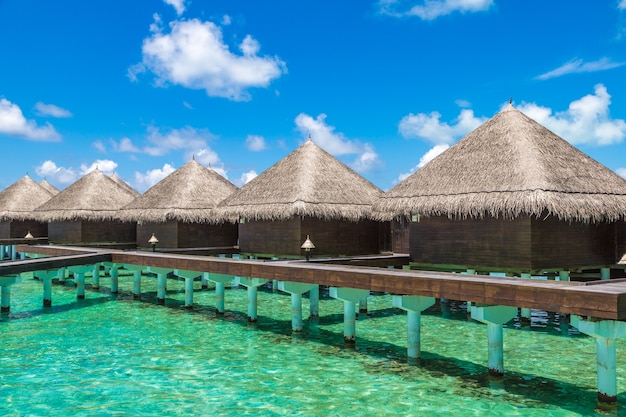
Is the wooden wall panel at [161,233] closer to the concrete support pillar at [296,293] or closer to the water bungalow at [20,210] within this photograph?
the water bungalow at [20,210]

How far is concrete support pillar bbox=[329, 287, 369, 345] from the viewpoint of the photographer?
1066 cm

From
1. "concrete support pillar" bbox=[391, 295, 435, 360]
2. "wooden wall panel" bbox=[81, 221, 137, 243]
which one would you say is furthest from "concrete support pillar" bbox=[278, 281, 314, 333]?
"wooden wall panel" bbox=[81, 221, 137, 243]

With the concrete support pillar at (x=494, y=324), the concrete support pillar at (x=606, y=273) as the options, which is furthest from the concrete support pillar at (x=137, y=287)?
the concrete support pillar at (x=606, y=273)

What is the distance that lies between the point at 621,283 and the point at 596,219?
19.5 ft

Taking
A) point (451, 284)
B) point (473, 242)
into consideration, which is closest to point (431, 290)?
point (451, 284)

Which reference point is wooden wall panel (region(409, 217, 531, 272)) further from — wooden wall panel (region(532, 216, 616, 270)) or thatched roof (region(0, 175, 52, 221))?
thatched roof (region(0, 175, 52, 221))

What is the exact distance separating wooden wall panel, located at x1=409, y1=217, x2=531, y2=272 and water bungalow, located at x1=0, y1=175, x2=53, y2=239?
23.4 m

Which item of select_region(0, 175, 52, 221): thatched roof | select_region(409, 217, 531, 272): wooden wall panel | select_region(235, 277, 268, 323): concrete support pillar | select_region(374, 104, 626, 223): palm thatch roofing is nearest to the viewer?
select_region(235, 277, 268, 323): concrete support pillar

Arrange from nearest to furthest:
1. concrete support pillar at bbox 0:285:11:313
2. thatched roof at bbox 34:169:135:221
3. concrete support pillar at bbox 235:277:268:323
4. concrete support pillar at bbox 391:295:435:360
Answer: concrete support pillar at bbox 391:295:435:360
concrete support pillar at bbox 235:277:268:323
concrete support pillar at bbox 0:285:11:313
thatched roof at bbox 34:169:135:221

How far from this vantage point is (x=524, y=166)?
14.0m

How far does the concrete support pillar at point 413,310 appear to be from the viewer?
9.66m

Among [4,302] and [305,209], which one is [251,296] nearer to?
[305,209]

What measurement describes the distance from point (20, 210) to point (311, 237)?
20510mm

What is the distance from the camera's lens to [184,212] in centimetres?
2266
